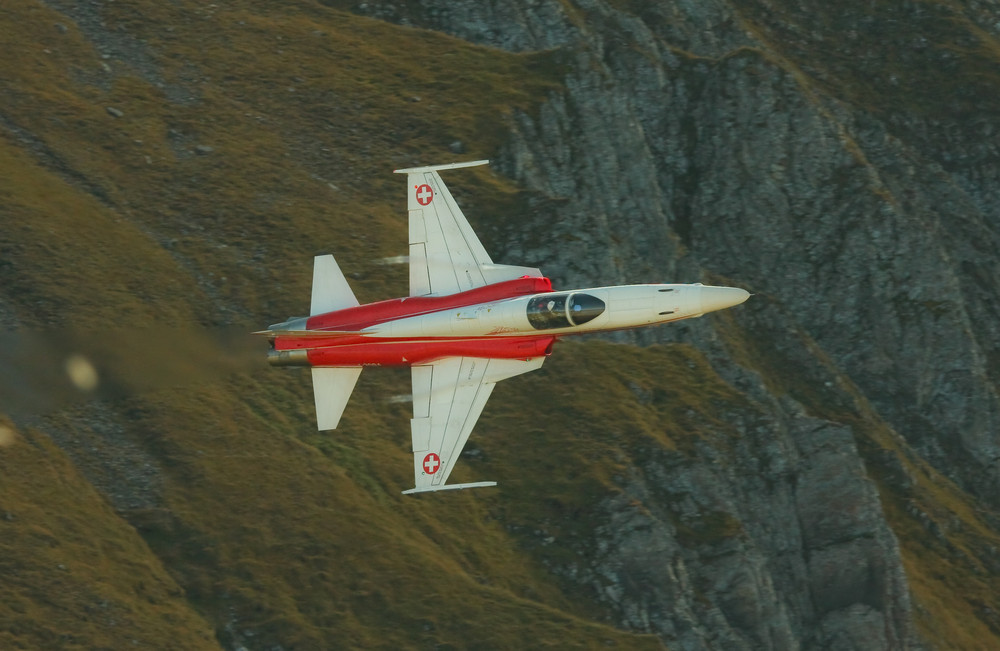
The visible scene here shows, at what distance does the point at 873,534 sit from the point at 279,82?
38457 mm

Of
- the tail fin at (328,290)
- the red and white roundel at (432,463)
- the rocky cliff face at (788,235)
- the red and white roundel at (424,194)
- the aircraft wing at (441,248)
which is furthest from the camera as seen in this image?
the rocky cliff face at (788,235)

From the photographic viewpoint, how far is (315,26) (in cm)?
7681

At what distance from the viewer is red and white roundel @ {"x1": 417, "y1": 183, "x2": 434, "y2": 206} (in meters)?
46.8

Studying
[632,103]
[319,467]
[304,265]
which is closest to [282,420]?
[319,467]

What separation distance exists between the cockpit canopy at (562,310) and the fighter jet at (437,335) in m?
0.07

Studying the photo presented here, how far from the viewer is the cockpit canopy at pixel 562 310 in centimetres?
4325

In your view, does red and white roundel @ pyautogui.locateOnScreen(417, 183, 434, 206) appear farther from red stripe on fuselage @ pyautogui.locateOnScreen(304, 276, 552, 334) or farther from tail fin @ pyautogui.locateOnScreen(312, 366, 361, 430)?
tail fin @ pyautogui.locateOnScreen(312, 366, 361, 430)

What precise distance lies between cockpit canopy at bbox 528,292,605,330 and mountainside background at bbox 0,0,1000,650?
1304cm

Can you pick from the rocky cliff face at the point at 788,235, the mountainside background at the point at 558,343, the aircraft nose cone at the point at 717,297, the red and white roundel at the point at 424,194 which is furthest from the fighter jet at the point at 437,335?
the rocky cliff face at the point at 788,235

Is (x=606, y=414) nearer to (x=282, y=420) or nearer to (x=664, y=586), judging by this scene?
(x=664, y=586)

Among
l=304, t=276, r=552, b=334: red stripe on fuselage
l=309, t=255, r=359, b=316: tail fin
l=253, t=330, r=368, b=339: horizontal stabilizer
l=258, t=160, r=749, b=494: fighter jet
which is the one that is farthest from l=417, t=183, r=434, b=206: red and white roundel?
l=253, t=330, r=368, b=339: horizontal stabilizer

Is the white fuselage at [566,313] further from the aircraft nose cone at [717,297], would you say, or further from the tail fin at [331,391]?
the tail fin at [331,391]

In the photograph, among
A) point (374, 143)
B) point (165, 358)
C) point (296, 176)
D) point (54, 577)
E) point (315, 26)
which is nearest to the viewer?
point (54, 577)

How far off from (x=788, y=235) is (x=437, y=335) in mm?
43561
